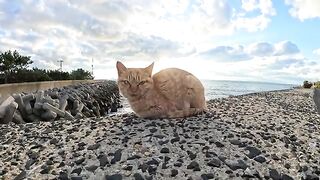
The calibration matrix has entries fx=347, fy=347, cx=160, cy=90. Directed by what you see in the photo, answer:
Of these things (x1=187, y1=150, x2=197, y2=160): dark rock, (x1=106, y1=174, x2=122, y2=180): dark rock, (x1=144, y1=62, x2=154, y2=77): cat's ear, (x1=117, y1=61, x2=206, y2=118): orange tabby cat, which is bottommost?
(x1=106, y1=174, x2=122, y2=180): dark rock

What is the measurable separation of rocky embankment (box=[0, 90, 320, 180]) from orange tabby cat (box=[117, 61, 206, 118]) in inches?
6.7

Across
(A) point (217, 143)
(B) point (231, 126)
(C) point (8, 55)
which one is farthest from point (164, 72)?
(C) point (8, 55)

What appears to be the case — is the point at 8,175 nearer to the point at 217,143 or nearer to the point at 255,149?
the point at 217,143

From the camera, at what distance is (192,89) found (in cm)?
516

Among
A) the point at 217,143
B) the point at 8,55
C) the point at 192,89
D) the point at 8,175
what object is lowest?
the point at 8,175

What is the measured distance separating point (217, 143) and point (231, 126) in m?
0.90

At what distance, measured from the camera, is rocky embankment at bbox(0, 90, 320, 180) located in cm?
340

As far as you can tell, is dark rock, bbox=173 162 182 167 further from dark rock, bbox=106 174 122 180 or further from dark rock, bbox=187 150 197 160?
dark rock, bbox=106 174 122 180

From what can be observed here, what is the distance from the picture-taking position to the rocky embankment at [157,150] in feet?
11.1

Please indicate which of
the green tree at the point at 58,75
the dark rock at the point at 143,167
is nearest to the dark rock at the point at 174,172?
the dark rock at the point at 143,167

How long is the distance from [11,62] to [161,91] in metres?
24.0

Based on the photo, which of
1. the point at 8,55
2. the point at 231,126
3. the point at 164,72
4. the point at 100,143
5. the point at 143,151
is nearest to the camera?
the point at 143,151

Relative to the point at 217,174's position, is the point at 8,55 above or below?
above

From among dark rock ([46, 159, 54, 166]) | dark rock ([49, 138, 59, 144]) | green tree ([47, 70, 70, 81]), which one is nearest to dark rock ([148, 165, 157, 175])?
dark rock ([46, 159, 54, 166])
